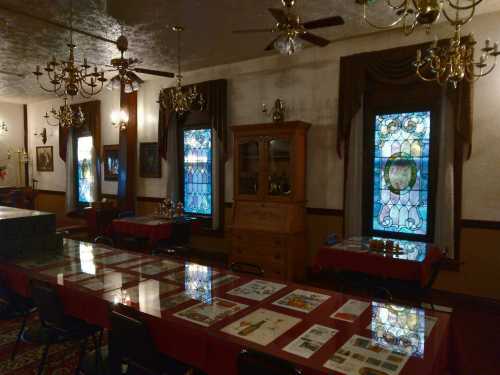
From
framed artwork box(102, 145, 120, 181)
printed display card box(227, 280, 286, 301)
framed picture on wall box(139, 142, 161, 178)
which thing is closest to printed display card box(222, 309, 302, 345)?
printed display card box(227, 280, 286, 301)

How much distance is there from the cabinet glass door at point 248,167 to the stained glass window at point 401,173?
5.64 ft

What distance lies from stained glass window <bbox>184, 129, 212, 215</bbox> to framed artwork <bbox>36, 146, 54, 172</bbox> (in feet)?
17.4

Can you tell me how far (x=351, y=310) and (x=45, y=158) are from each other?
10.4 meters

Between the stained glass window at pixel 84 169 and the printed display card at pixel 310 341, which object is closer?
the printed display card at pixel 310 341

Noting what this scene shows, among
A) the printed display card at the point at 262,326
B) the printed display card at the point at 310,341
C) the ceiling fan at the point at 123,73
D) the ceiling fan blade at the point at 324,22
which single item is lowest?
the printed display card at the point at 310,341

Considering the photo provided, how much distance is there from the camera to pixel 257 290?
2.34 meters

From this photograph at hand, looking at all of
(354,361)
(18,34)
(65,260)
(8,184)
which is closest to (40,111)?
(8,184)

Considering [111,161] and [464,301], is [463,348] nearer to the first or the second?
[464,301]

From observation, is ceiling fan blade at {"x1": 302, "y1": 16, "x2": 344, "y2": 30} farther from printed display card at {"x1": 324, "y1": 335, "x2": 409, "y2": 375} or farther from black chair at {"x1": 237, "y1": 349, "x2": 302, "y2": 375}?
black chair at {"x1": 237, "y1": 349, "x2": 302, "y2": 375}

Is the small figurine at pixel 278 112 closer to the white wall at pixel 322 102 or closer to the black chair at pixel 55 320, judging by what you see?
the white wall at pixel 322 102

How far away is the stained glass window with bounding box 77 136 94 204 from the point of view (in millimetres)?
9047

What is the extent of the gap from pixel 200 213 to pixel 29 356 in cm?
392

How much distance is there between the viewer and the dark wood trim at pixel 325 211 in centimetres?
515

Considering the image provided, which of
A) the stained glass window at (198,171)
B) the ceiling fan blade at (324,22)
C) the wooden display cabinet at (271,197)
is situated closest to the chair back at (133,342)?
the ceiling fan blade at (324,22)
